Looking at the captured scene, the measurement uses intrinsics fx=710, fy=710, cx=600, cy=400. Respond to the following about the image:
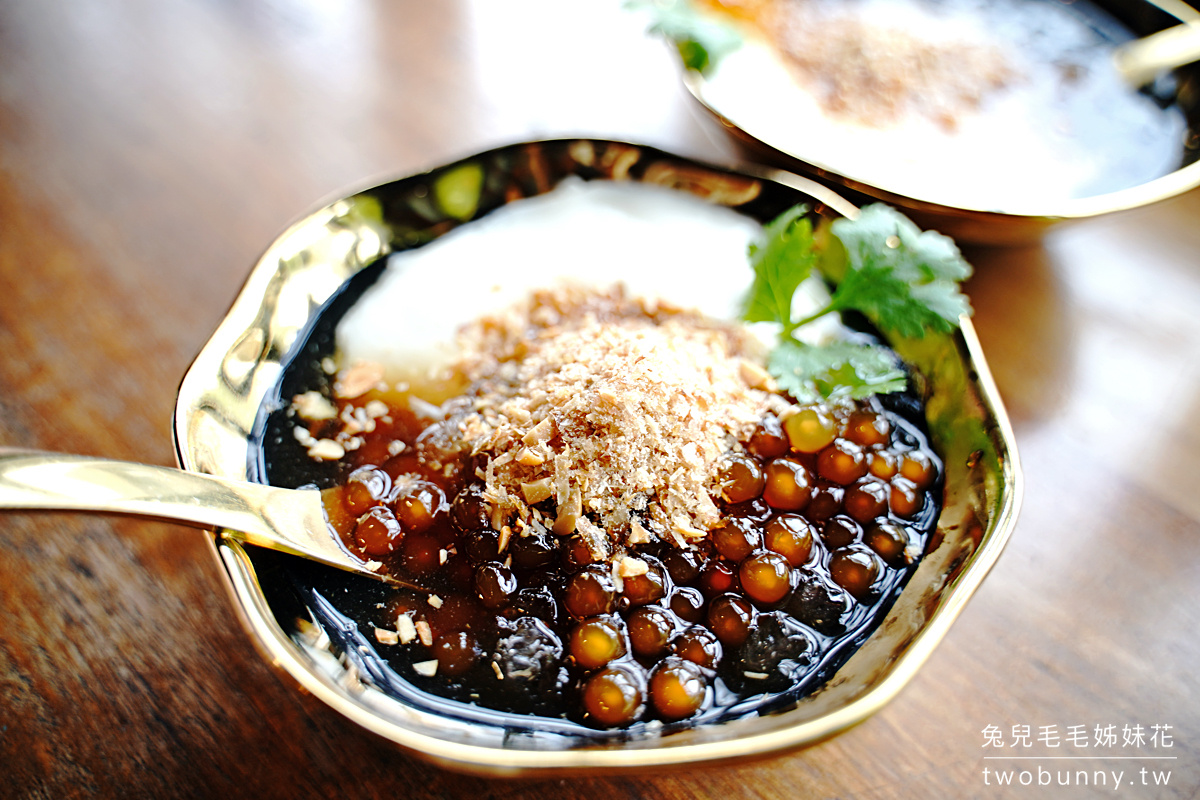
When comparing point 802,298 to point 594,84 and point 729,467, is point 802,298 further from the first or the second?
point 594,84

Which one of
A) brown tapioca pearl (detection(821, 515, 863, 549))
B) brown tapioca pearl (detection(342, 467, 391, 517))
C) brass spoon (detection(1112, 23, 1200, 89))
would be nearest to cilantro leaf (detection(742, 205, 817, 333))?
brown tapioca pearl (detection(821, 515, 863, 549))

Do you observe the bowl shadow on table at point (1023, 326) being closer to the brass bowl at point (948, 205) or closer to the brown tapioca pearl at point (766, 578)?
the brass bowl at point (948, 205)

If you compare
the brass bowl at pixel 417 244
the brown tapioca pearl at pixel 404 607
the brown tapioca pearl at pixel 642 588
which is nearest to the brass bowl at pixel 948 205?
the brass bowl at pixel 417 244

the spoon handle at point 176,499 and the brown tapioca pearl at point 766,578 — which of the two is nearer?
the spoon handle at point 176,499

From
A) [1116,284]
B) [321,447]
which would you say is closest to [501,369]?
[321,447]

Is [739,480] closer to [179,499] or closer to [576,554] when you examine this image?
[576,554]

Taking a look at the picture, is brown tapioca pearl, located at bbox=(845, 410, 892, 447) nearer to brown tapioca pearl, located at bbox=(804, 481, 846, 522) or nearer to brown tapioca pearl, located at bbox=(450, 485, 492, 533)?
brown tapioca pearl, located at bbox=(804, 481, 846, 522)
